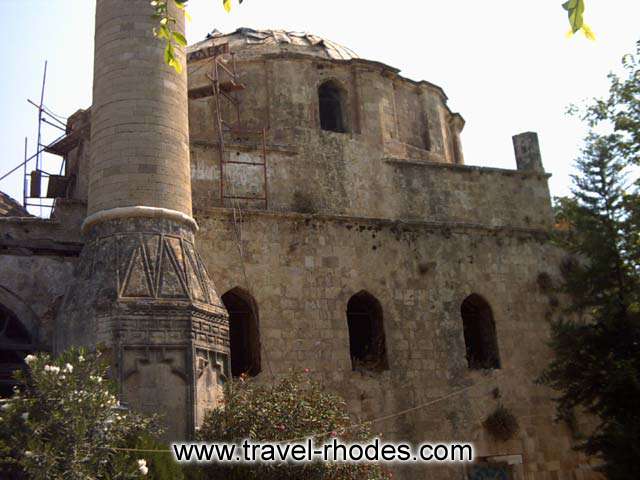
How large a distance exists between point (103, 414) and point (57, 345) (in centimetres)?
246

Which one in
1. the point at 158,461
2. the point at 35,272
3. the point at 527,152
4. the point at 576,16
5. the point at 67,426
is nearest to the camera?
the point at 576,16

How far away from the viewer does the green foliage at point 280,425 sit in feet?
27.9

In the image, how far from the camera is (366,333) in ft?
43.3

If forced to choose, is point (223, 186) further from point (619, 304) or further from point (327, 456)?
point (619, 304)

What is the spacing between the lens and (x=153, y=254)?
9.20 metres

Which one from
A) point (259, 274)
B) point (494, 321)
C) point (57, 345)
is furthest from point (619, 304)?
point (57, 345)

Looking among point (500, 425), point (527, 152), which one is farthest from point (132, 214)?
point (527, 152)

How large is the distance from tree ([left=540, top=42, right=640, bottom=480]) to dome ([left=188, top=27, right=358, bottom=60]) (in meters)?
6.00

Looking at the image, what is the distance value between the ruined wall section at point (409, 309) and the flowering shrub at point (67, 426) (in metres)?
4.21

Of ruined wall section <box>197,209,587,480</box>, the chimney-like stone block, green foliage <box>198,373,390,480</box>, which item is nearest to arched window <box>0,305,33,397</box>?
ruined wall section <box>197,209,587,480</box>

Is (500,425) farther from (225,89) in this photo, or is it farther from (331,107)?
(225,89)

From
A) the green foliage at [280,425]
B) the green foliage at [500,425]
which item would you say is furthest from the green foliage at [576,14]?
the green foliage at [500,425]

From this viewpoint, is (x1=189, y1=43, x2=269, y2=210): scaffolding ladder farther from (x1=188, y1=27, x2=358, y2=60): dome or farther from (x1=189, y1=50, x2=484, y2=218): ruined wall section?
(x1=188, y1=27, x2=358, y2=60): dome

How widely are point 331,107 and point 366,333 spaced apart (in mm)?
5300
